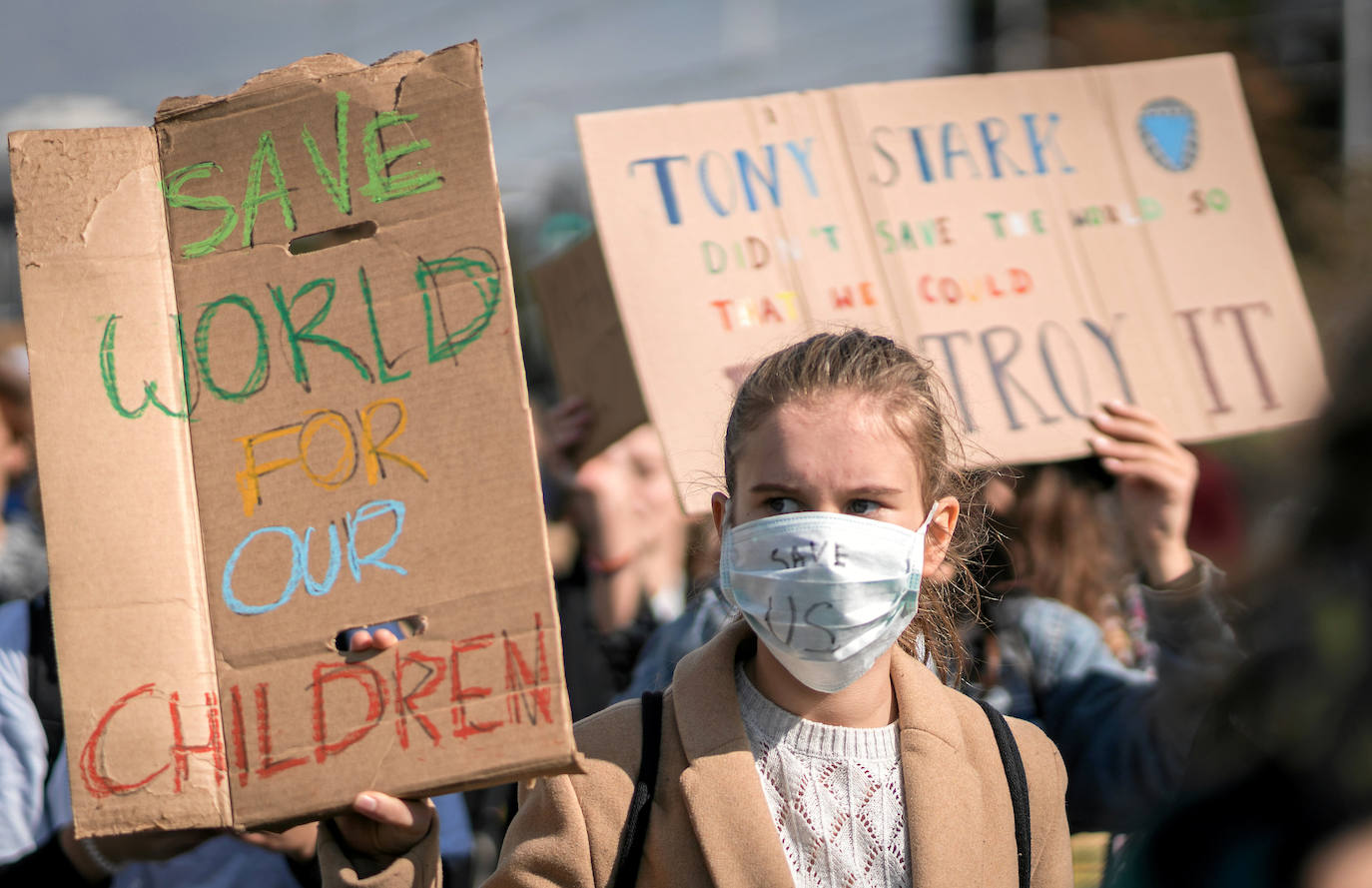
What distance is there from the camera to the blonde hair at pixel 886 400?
6.68 ft

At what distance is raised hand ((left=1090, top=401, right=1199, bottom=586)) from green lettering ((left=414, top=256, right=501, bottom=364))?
1.68m

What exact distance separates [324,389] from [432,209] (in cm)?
28

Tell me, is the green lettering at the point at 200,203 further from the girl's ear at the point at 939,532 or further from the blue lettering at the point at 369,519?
the girl's ear at the point at 939,532

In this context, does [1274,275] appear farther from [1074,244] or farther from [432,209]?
[432,209]

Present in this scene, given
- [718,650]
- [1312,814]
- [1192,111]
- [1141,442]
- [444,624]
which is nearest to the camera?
[1312,814]

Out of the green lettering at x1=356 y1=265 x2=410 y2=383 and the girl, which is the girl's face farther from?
the green lettering at x1=356 y1=265 x2=410 y2=383

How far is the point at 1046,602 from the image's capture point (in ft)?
10.3

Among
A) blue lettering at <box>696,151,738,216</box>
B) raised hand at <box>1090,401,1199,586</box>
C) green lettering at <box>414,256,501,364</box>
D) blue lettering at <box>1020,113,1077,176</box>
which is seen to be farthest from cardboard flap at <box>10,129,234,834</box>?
blue lettering at <box>1020,113,1077,176</box>

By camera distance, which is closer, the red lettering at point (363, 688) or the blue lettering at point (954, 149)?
the red lettering at point (363, 688)

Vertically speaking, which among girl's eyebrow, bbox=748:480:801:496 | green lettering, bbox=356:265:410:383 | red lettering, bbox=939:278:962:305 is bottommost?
girl's eyebrow, bbox=748:480:801:496

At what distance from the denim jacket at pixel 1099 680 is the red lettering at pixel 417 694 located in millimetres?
1101

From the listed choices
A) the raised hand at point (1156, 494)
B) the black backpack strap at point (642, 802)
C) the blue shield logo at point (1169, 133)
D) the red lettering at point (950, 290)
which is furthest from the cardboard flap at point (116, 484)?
the blue shield logo at point (1169, 133)

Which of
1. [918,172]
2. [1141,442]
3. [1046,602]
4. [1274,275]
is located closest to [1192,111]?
[1274,275]

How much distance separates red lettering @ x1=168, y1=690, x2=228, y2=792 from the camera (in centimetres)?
170
